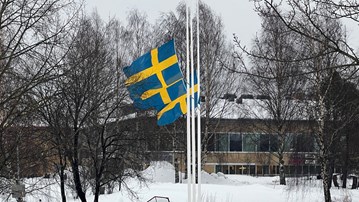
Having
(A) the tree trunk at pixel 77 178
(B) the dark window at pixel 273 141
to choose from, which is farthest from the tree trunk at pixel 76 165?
(B) the dark window at pixel 273 141

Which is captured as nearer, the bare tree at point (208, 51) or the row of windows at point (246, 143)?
the bare tree at point (208, 51)

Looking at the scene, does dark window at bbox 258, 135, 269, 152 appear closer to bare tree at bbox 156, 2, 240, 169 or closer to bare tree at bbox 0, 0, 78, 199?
bare tree at bbox 156, 2, 240, 169

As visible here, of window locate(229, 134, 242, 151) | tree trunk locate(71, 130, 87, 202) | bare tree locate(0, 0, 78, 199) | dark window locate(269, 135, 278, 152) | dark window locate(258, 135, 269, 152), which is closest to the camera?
bare tree locate(0, 0, 78, 199)

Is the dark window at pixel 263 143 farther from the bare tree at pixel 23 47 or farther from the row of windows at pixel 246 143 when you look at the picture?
the bare tree at pixel 23 47

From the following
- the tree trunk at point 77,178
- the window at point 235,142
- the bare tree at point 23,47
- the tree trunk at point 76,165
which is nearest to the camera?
the bare tree at point 23,47

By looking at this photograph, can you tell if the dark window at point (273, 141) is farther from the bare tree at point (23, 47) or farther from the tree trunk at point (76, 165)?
the bare tree at point (23, 47)

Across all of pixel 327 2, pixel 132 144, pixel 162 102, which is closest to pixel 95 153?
pixel 132 144

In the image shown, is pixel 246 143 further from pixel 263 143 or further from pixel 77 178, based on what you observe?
pixel 77 178

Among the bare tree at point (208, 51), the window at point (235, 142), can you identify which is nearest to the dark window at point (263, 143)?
the window at point (235, 142)

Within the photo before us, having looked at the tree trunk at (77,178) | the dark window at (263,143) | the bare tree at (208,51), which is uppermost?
the bare tree at (208,51)

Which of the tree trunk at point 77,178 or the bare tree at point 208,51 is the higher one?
the bare tree at point 208,51

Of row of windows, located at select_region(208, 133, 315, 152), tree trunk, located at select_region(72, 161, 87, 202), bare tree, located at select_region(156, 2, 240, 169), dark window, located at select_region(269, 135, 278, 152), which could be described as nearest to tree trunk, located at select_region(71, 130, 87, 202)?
tree trunk, located at select_region(72, 161, 87, 202)

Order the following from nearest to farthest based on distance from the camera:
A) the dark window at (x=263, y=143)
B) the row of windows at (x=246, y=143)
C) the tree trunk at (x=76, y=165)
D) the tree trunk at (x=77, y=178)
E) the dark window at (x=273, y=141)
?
the tree trunk at (x=76, y=165) < the tree trunk at (x=77, y=178) < the dark window at (x=273, y=141) < the row of windows at (x=246, y=143) < the dark window at (x=263, y=143)

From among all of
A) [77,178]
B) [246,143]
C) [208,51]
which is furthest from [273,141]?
[77,178]
